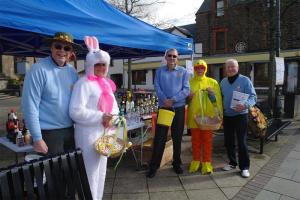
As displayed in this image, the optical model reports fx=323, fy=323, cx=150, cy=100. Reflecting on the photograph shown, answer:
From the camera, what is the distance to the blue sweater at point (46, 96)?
273cm

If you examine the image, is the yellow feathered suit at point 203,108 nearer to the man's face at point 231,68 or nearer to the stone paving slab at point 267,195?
the man's face at point 231,68

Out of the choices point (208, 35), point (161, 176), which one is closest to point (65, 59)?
point (161, 176)

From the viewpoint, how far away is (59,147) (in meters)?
2.99

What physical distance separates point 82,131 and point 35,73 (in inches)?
27.0

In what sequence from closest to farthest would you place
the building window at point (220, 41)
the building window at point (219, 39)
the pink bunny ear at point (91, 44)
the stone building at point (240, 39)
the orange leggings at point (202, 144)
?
the pink bunny ear at point (91, 44) < the orange leggings at point (202, 144) < the stone building at point (240, 39) < the building window at point (219, 39) < the building window at point (220, 41)

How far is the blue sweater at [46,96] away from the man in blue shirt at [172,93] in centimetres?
185

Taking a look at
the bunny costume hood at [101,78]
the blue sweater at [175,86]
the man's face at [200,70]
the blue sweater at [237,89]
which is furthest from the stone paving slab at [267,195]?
the bunny costume hood at [101,78]

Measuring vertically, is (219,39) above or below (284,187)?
above

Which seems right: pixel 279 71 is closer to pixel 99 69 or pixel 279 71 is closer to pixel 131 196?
pixel 131 196

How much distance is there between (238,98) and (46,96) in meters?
2.89

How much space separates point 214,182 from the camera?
4.64 metres

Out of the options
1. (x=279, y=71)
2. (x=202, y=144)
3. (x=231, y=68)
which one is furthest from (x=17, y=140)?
(x=279, y=71)

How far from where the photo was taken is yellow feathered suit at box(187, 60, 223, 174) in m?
4.80

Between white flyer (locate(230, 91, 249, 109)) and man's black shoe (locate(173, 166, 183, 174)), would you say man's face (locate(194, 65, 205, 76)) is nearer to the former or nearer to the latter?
white flyer (locate(230, 91, 249, 109))
